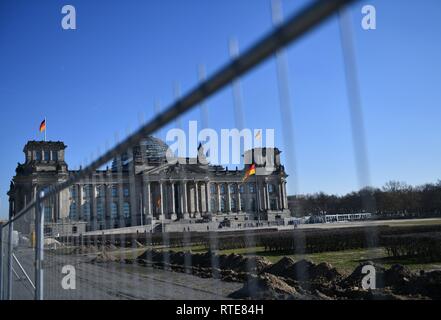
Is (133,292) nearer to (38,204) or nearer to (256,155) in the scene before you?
(38,204)

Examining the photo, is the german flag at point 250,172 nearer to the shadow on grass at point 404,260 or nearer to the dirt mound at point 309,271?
the dirt mound at point 309,271

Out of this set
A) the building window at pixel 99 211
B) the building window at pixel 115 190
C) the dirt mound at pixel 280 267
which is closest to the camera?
the building window at pixel 115 190

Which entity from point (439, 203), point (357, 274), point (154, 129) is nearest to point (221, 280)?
point (357, 274)

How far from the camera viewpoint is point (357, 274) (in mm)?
16641

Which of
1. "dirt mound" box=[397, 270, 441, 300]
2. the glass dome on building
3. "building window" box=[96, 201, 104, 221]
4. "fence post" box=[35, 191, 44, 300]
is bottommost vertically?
"dirt mound" box=[397, 270, 441, 300]

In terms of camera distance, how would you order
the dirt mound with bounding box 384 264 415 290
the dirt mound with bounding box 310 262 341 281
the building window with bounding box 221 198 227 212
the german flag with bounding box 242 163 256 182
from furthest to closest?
the building window with bounding box 221 198 227 212 → the dirt mound with bounding box 310 262 341 281 → the dirt mound with bounding box 384 264 415 290 → the german flag with bounding box 242 163 256 182

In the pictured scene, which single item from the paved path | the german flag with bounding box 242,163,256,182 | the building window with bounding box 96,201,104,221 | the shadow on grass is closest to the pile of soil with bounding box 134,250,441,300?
the paved path

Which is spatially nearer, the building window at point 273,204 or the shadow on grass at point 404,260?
the shadow on grass at point 404,260

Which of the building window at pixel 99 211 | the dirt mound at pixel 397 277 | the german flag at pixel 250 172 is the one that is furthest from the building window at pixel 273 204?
the german flag at pixel 250 172

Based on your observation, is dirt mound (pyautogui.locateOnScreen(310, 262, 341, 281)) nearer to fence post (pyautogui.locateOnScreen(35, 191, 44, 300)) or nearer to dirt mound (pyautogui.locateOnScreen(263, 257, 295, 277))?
dirt mound (pyautogui.locateOnScreen(263, 257, 295, 277))

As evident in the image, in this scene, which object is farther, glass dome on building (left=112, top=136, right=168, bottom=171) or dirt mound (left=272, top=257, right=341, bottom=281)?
dirt mound (left=272, top=257, right=341, bottom=281)

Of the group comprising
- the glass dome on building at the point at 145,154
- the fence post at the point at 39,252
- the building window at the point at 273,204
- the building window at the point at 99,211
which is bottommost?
the fence post at the point at 39,252
